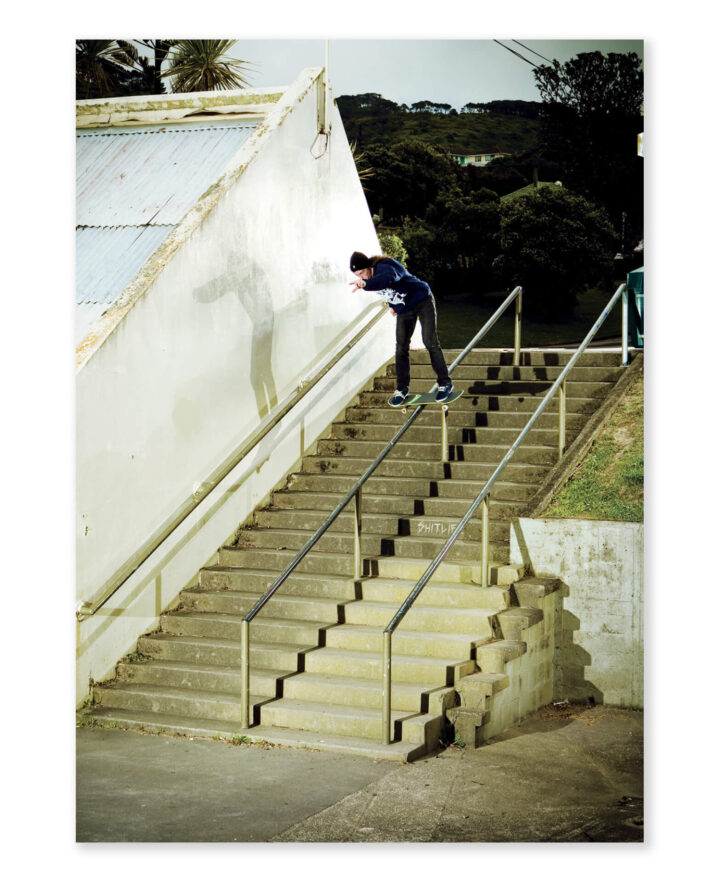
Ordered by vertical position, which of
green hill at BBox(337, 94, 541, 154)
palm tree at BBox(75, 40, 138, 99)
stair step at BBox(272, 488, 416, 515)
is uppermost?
palm tree at BBox(75, 40, 138, 99)

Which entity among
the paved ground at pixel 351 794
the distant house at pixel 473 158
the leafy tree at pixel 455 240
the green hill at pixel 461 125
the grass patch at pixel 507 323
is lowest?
the paved ground at pixel 351 794

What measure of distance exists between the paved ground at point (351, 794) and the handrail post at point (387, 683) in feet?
0.66

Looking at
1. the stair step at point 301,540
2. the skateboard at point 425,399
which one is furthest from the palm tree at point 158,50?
the stair step at point 301,540

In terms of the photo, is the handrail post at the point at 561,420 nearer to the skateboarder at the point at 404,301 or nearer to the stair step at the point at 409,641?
the skateboarder at the point at 404,301

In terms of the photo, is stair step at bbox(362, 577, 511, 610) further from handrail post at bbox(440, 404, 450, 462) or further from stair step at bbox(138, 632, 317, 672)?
handrail post at bbox(440, 404, 450, 462)

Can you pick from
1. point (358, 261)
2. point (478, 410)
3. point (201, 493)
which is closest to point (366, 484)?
point (478, 410)

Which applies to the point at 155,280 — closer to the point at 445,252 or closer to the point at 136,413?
the point at 136,413

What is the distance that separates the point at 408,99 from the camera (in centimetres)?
691

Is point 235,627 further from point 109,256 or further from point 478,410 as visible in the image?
point 478,410

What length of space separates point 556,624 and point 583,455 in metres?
1.11

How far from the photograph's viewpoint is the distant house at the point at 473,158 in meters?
7.25

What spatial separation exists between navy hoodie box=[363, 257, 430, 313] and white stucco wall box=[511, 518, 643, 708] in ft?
5.32

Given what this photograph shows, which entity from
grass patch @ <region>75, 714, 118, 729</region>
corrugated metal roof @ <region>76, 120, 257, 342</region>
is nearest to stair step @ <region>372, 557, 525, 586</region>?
grass patch @ <region>75, 714, 118, 729</region>

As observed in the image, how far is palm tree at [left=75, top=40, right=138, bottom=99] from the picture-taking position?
6477mm
